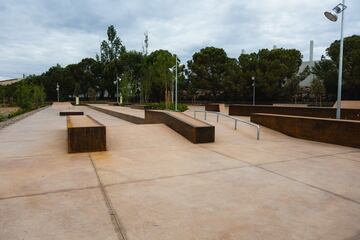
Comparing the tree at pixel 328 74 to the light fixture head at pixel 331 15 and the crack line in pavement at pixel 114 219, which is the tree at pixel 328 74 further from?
the crack line in pavement at pixel 114 219

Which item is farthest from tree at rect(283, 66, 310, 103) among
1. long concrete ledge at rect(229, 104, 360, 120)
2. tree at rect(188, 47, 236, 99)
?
long concrete ledge at rect(229, 104, 360, 120)

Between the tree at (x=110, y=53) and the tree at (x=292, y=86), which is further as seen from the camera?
the tree at (x=110, y=53)

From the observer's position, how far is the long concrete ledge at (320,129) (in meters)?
8.62

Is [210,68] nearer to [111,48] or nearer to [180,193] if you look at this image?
[111,48]

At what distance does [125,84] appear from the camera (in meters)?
43.6

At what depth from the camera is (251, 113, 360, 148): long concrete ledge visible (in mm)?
8625

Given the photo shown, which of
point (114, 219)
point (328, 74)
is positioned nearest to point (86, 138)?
point (114, 219)

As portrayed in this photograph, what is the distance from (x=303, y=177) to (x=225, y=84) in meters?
40.5

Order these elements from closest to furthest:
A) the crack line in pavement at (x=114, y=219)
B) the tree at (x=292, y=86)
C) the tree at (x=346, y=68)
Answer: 1. the crack line in pavement at (x=114, y=219)
2. the tree at (x=346, y=68)
3. the tree at (x=292, y=86)

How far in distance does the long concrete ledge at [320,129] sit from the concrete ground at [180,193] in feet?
2.76

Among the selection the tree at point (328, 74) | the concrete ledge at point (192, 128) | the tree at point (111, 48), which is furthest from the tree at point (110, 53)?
the concrete ledge at point (192, 128)

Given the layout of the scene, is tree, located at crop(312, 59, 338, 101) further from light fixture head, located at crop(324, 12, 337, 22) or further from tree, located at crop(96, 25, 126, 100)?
tree, located at crop(96, 25, 126, 100)

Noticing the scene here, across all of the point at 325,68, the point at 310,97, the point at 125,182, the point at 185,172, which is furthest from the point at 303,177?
the point at 310,97

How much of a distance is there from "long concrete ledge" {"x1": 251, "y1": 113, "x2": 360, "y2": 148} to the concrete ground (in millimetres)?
840
